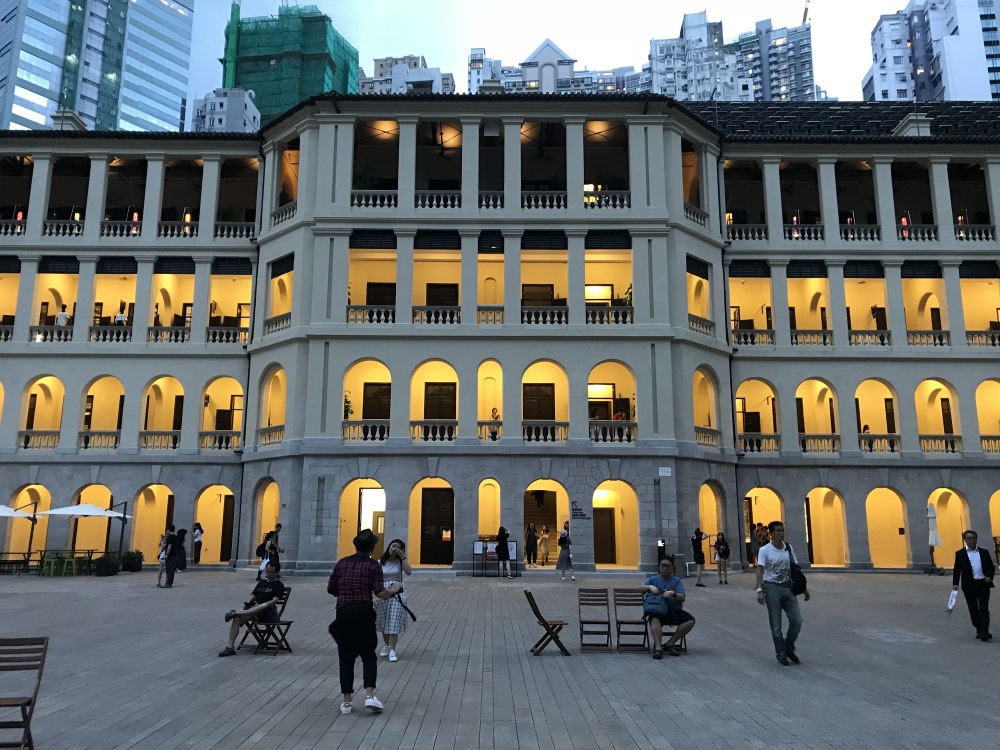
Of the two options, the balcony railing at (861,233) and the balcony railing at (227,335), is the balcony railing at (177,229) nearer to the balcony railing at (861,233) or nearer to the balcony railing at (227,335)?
the balcony railing at (227,335)

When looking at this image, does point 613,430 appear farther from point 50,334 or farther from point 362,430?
point 50,334

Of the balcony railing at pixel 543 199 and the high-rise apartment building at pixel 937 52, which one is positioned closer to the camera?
the balcony railing at pixel 543 199

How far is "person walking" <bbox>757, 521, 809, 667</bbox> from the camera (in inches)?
476

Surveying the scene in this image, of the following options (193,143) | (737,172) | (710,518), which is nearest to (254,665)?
(710,518)

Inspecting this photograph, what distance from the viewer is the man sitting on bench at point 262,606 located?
42.0 feet

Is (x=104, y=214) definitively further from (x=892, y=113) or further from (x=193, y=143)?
(x=892, y=113)

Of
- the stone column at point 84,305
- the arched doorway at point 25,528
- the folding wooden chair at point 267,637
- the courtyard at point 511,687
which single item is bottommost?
the courtyard at point 511,687

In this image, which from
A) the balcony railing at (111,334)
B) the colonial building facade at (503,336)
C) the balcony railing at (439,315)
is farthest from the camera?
the balcony railing at (111,334)

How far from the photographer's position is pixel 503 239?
102 ft

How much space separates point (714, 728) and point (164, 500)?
30445mm

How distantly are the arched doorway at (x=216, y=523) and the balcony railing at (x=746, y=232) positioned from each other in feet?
81.5

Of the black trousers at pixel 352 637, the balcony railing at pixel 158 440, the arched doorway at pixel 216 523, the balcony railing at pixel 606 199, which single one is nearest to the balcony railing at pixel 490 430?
the balcony railing at pixel 606 199

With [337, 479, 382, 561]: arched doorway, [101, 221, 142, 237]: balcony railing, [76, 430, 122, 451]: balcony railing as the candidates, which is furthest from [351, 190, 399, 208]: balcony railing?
[76, 430, 122, 451]: balcony railing

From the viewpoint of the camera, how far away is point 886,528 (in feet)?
109
